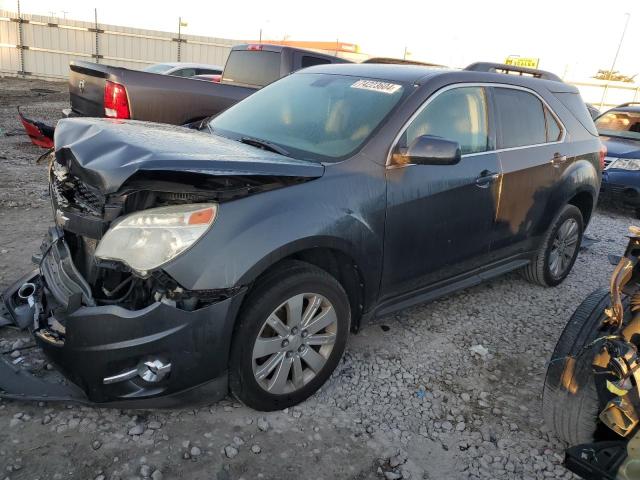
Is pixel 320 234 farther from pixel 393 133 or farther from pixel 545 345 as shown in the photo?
pixel 545 345

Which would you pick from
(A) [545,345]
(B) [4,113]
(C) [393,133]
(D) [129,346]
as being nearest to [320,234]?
(C) [393,133]

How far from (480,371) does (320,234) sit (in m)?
1.59

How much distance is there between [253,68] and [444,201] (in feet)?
18.1

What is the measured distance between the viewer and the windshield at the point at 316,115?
301 centimetres

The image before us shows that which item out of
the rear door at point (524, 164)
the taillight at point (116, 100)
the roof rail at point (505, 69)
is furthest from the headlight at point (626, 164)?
the taillight at point (116, 100)

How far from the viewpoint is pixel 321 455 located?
2.47 metres

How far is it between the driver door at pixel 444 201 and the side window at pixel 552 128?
893mm

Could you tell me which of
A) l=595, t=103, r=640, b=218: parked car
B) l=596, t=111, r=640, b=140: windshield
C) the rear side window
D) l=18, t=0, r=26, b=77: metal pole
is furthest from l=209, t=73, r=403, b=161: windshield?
l=18, t=0, r=26, b=77: metal pole

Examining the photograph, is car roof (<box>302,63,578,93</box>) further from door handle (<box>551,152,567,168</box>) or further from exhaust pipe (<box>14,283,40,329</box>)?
exhaust pipe (<box>14,283,40,329</box>)

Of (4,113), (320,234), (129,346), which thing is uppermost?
(320,234)

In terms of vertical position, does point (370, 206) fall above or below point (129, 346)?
above

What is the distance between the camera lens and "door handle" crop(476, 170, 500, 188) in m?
3.45

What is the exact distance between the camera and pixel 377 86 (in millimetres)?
3316

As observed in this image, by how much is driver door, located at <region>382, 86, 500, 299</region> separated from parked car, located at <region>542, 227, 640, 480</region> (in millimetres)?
911
